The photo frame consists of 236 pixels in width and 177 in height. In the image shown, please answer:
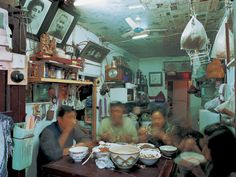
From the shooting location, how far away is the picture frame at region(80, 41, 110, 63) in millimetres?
2564

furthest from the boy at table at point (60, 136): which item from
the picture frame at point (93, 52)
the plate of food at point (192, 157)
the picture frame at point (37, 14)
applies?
the picture frame at point (93, 52)

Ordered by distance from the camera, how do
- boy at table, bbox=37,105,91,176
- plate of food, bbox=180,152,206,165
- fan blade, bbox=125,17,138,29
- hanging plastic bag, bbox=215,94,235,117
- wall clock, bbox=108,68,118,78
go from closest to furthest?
hanging plastic bag, bbox=215,94,235,117 < plate of food, bbox=180,152,206,165 < boy at table, bbox=37,105,91,176 < fan blade, bbox=125,17,138,29 < wall clock, bbox=108,68,118,78

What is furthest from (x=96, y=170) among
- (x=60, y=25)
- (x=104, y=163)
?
(x=60, y=25)

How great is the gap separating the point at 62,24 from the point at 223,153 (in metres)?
1.99

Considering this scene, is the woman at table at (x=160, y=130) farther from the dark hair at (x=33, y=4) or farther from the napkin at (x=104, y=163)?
the dark hair at (x=33, y=4)

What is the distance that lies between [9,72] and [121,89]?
2125 mm

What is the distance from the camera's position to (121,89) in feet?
10.8

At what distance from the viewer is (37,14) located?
1752 millimetres

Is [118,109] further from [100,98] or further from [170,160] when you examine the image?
[100,98]

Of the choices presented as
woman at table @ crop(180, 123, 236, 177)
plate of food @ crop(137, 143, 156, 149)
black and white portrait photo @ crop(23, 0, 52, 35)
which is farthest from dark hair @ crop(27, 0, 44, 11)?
woman at table @ crop(180, 123, 236, 177)

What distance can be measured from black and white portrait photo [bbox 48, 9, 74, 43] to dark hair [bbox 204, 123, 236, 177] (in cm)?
185

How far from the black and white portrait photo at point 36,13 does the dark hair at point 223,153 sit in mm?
1691

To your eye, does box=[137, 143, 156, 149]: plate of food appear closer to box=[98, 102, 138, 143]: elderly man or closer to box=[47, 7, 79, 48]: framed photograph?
box=[98, 102, 138, 143]: elderly man

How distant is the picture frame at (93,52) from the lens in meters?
2.56
